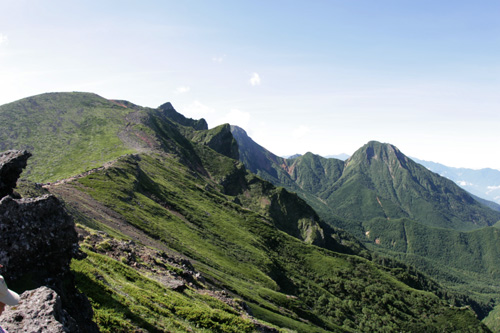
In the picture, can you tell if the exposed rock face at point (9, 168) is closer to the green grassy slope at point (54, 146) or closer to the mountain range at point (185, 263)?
the mountain range at point (185, 263)

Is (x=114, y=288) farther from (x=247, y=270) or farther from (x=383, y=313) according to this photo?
(x=383, y=313)

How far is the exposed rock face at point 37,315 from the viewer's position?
11812 millimetres

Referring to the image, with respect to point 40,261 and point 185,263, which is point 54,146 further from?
point 40,261

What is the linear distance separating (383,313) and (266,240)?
6564 cm

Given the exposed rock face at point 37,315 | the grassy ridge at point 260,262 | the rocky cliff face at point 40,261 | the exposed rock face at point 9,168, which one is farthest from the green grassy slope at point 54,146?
the exposed rock face at point 37,315

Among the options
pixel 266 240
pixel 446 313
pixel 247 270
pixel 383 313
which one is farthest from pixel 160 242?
pixel 446 313

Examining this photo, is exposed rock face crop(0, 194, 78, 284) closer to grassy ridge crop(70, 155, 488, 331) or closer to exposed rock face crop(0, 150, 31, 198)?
exposed rock face crop(0, 150, 31, 198)

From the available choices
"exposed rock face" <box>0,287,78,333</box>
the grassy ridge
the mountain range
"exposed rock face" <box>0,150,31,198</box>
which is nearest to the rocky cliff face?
"exposed rock face" <box>0,287,78,333</box>

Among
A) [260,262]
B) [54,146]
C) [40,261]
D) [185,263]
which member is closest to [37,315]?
[40,261]

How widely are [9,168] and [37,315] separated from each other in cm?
1371

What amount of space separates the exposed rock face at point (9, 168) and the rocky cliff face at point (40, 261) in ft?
18.4

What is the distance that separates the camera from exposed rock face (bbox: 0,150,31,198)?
20792 mm

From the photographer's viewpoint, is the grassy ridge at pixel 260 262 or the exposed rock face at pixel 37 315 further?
the grassy ridge at pixel 260 262

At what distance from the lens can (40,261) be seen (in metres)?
16.7
